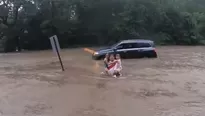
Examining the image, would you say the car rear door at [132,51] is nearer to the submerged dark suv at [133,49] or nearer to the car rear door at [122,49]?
the submerged dark suv at [133,49]

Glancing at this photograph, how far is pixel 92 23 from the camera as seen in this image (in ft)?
134

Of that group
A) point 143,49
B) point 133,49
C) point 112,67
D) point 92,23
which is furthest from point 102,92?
point 92,23

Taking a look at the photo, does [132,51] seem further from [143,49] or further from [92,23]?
[92,23]

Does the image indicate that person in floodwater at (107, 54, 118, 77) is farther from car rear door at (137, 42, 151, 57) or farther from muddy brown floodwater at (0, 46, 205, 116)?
car rear door at (137, 42, 151, 57)

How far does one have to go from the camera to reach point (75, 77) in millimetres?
15891

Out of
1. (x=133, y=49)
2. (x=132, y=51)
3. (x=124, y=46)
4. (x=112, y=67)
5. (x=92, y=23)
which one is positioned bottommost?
(x=92, y=23)

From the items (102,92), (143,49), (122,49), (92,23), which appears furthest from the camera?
(92,23)

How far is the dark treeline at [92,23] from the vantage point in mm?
37719

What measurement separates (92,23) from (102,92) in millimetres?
28834

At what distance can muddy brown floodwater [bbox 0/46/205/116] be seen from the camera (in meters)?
9.66

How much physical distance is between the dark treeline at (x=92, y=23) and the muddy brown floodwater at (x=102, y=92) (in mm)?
20167

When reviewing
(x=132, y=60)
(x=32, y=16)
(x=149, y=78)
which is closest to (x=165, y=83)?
(x=149, y=78)

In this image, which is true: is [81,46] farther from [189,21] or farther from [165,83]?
[165,83]

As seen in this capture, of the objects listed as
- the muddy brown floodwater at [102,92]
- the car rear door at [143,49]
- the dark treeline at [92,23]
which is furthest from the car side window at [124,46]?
the dark treeline at [92,23]
